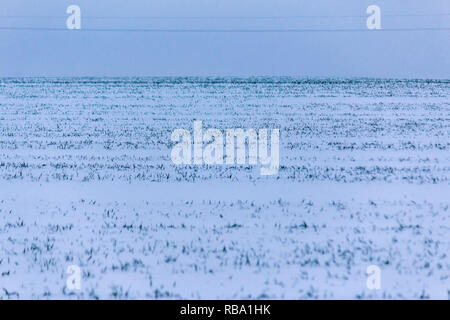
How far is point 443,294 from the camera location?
611 cm

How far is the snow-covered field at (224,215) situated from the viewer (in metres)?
6.46

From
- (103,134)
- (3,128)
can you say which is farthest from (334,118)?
(3,128)

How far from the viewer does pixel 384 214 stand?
902 centimetres

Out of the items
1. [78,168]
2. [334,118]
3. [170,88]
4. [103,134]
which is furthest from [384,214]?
[170,88]

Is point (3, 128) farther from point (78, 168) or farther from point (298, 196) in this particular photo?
point (298, 196)

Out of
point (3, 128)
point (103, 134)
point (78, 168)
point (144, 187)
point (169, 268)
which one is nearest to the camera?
point (169, 268)

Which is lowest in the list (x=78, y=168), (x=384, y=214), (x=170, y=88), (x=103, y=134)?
(x=384, y=214)

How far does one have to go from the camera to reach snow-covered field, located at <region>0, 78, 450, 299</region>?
21.2 ft

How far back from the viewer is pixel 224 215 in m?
9.02

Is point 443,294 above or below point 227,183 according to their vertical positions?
below
